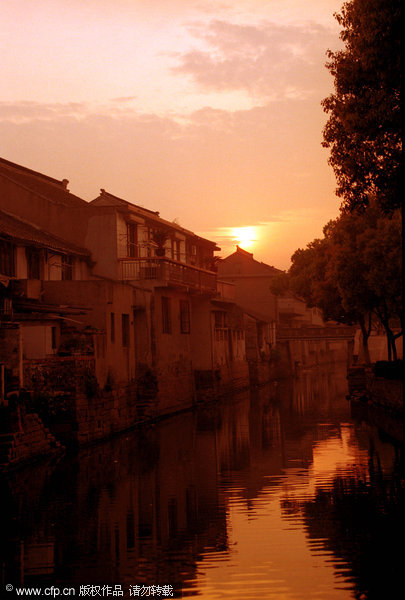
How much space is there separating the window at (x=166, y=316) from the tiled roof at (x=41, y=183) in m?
5.69

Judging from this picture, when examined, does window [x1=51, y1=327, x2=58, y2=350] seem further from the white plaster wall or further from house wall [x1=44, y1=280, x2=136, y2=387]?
house wall [x1=44, y1=280, x2=136, y2=387]

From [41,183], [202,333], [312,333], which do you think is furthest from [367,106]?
[312,333]

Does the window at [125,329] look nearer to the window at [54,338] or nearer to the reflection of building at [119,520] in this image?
the window at [54,338]

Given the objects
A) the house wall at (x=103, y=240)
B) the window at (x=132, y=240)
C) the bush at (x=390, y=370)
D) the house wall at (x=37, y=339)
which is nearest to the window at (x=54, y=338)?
the house wall at (x=37, y=339)

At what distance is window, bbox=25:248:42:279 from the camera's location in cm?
3306

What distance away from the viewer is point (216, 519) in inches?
592

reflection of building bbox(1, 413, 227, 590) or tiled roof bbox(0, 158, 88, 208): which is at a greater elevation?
tiled roof bbox(0, 158, 88, 208)

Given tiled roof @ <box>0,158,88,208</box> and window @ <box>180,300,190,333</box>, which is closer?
tiled roof @ <box>0,158,88,208</box>

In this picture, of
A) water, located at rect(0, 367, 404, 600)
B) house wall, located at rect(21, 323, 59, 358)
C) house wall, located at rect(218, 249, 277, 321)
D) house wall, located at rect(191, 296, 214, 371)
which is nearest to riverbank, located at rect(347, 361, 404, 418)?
water, located at rect(0, 367, 404, 600)

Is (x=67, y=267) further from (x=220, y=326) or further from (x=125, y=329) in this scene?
(x=220, y=326)

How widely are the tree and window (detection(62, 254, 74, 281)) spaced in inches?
725

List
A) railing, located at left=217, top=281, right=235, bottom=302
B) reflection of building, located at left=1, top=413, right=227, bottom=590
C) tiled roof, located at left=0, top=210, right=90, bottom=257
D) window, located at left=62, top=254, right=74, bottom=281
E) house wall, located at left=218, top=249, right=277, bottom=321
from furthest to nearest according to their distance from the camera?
1. house wall, located at left=218, top=249, right=277, bottom=321
2. railing, located at left=217, top=281, right=235, bottom=302
3. window, located at left=62, top=254, right=74, bottom=281
4. tiled roof, located at left=0, top=210, right=90, bottom=257
5. reflection of building, located at left=1, top=413, right=227, bottom=590

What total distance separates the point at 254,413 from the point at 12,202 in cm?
1372

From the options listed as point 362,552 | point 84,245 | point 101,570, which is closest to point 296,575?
point 362,552
